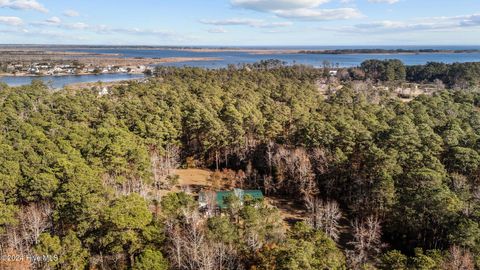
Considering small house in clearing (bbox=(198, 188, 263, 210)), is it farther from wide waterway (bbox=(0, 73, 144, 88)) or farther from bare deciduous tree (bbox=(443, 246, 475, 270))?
wide waterway (bbox=(0, 73, 144, 88))

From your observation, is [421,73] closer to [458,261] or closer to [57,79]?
[458,261]

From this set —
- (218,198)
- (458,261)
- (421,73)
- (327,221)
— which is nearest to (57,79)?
(218,198)

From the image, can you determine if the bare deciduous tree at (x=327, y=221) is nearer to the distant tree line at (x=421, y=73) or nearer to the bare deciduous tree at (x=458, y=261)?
the bare deciduous tree at (x=458, y=261)

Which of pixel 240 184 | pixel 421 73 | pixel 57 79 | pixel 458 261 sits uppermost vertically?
pixel 421 73

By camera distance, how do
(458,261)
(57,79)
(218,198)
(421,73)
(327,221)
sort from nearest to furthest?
(458,261)
(327,221)
(218,198)
(421,73)
(57,79)

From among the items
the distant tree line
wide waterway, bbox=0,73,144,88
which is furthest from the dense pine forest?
wide waterway, bbox=0,73,144,88

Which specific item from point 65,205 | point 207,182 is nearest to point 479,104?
point 207,182

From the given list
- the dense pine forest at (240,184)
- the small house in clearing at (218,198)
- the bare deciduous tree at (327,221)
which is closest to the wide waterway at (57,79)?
the dense pine forest at (240,184)

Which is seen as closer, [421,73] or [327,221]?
[327,221]

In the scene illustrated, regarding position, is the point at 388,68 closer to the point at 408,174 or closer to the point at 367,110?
the point at 367,110
